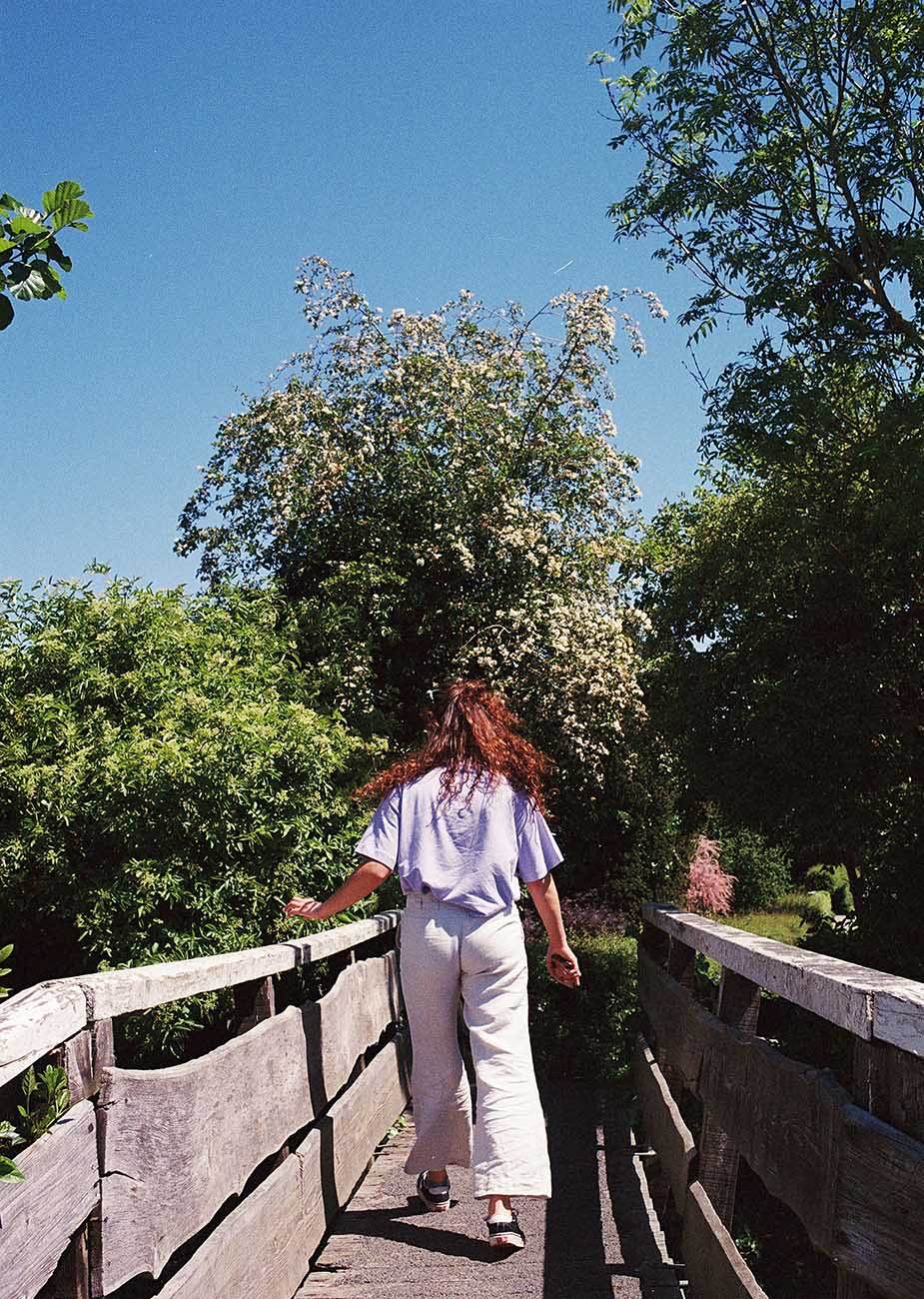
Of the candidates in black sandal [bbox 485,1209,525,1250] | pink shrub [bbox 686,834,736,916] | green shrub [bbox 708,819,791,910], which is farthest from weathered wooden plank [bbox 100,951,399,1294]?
green shrub [bbox 708,819,791,910]

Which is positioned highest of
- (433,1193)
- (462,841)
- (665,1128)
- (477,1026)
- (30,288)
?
(30,288)

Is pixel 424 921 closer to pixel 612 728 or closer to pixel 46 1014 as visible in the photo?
pixel 46 1014

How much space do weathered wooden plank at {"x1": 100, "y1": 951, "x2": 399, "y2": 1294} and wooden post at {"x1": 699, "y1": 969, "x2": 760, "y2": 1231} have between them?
4.05ft

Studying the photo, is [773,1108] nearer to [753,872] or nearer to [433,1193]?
[433,1193]

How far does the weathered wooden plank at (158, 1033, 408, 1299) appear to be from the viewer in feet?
9.26

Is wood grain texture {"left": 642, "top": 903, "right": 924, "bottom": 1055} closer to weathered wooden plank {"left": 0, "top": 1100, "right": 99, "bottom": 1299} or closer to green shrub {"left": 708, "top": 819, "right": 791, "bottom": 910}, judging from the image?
weathered wooden plank {"left": 0, "top": 1100, "right": 99, "bottom": 1299}

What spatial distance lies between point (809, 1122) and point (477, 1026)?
1977 millimetres

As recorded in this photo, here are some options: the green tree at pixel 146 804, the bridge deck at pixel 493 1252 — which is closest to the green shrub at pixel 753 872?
the green tree at pixel 146 804

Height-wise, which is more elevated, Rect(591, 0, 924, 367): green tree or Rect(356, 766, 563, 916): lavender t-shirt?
Rect(591, 0, 924, 367): green tree

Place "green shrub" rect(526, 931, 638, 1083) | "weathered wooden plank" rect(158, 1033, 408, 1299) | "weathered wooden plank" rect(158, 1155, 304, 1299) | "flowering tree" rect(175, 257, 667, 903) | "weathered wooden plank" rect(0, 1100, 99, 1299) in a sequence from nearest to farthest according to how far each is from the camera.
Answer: "weathered wooden plank" rect(0, 1100, 99, 1299)
"weathered wooden plank" rect(158, 1155, 304, 1299)
"weathered wooden plank" rect(158, 1033, 408, 1299)
"green shrub" rect(526, 931, 638, 1083)
"flowering tree" rect(175, 257, 667, 903)

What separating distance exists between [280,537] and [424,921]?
1001 cm

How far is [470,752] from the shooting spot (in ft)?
15.3

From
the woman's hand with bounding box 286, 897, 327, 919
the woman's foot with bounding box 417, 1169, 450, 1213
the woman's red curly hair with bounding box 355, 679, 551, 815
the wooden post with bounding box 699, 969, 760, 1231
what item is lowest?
the woman's foot with bounding box 417, 1169, 450, 1213

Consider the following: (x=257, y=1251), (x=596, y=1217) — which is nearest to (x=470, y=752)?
(x=596, y=1217)
